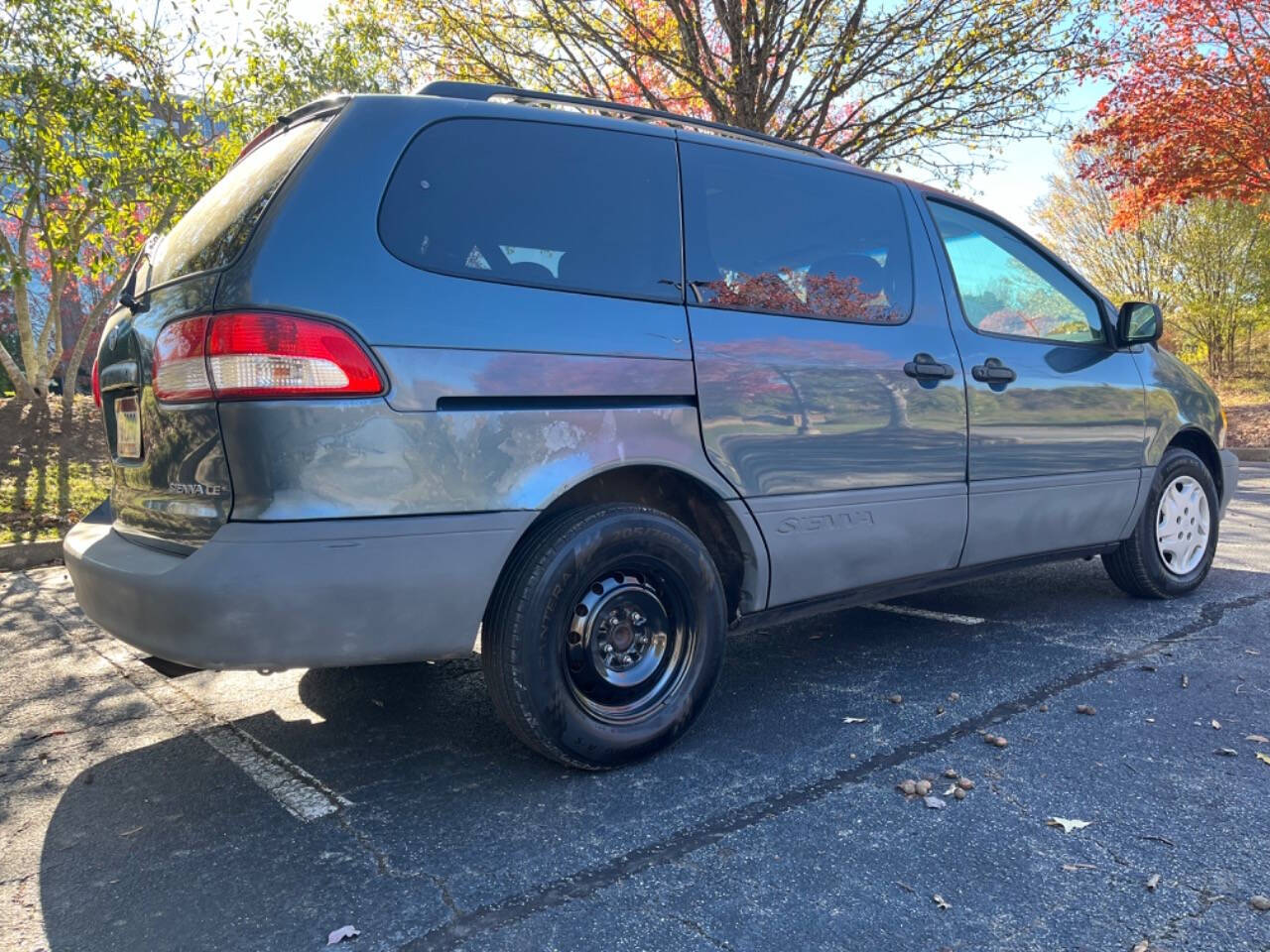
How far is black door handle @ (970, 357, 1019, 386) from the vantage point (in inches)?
144

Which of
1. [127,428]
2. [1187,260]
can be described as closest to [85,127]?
[127,428]

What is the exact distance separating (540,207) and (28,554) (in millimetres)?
5616

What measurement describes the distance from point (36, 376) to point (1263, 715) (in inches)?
519

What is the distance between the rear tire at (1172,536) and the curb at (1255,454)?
9.30 m

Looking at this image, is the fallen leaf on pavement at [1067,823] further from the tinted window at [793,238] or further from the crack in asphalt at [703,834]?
the tinted window at [793,238]

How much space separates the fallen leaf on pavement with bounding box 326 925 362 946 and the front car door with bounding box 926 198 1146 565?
265 cm

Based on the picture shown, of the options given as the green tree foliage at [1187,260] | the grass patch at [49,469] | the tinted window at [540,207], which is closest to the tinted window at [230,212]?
the tinted window at [540,207]

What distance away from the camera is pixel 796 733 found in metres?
3.04

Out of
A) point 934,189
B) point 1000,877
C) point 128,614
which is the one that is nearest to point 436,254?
point 128,614

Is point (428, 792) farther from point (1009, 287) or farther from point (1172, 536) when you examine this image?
point (1172, 536)

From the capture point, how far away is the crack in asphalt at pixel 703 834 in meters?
1.98

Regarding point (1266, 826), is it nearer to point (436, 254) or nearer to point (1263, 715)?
point (1263, 715)

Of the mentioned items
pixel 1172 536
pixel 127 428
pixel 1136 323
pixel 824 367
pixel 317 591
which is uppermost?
pixel 1136 323

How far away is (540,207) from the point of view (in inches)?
107
